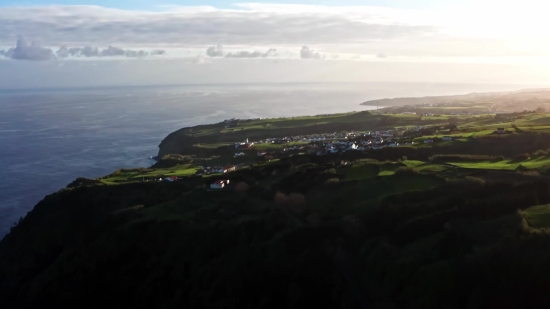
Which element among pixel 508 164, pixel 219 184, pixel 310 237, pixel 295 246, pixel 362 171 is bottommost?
pixel 295 246

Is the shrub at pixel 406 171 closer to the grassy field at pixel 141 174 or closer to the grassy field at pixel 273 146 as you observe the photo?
the grassy field at pixel 141 174

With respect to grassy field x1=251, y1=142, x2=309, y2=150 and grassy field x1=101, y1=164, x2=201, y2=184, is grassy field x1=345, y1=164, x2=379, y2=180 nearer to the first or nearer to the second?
grassy field x1=101, y1=164, x2=201, y2=184

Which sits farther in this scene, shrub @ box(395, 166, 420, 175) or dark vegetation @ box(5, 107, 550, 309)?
shrub @ box(395, 166, 420, 175)

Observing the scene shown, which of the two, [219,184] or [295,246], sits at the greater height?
[219,184]

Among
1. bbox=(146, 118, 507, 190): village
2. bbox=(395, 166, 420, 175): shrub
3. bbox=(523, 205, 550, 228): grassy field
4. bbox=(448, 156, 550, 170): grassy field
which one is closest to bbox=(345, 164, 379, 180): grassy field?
bbox=(395, 166, 420, 175): shrub

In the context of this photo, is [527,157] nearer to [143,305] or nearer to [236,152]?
[143,305]

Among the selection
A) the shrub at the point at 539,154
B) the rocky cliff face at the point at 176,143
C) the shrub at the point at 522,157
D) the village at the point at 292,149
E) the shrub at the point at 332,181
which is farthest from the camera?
the rocky cliff face at the point at 176,143

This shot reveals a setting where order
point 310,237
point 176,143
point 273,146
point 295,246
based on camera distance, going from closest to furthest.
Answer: point 295,246
point 310,237
point 273,146
point 176,143

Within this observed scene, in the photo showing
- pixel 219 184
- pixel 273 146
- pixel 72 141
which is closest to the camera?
pixel 219 184

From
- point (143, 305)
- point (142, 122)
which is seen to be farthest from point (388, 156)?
point (142, 122)

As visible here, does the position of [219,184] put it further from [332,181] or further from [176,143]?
[176,143]

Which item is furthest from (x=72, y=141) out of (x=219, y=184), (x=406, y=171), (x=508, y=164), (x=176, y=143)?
(x=508, y=164)

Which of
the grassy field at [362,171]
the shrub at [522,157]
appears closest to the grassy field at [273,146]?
the grassy field at [362,171]
